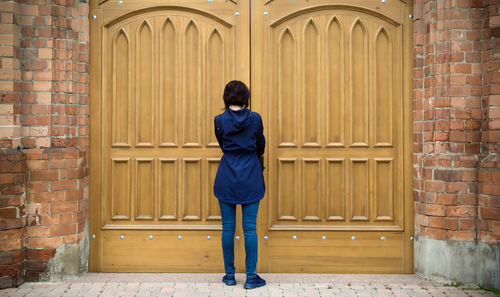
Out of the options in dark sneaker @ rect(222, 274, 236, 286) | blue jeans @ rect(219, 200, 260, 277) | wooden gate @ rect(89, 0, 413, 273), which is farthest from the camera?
wooden gate @ rect(89, 0, 413, 273)

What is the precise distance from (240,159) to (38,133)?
6.88 feet

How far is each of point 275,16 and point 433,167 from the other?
2.29 metres

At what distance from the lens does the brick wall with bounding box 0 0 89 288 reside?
473cm

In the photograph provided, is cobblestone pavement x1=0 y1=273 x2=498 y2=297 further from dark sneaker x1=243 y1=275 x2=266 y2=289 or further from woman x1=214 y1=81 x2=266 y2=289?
woman x1=214 y1=81 x2=266 y2=289

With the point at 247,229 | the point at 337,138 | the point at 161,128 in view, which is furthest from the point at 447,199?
the point at 161,128

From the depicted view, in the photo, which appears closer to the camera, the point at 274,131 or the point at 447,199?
the point at 447,199

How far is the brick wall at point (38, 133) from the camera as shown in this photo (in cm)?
473

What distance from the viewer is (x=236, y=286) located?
4.67 meters

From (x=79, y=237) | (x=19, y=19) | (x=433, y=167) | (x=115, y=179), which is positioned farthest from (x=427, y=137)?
(x=19, y=19)

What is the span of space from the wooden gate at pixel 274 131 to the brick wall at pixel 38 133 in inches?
13.0

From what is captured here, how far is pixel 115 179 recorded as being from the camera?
17.2ft

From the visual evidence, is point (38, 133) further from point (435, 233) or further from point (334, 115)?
point (435, 233)

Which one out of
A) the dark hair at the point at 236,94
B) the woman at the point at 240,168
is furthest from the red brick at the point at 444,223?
the dark hair at the point at 236,94

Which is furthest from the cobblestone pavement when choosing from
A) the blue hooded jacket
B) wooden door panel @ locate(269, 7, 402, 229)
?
the blue hooded jacket
